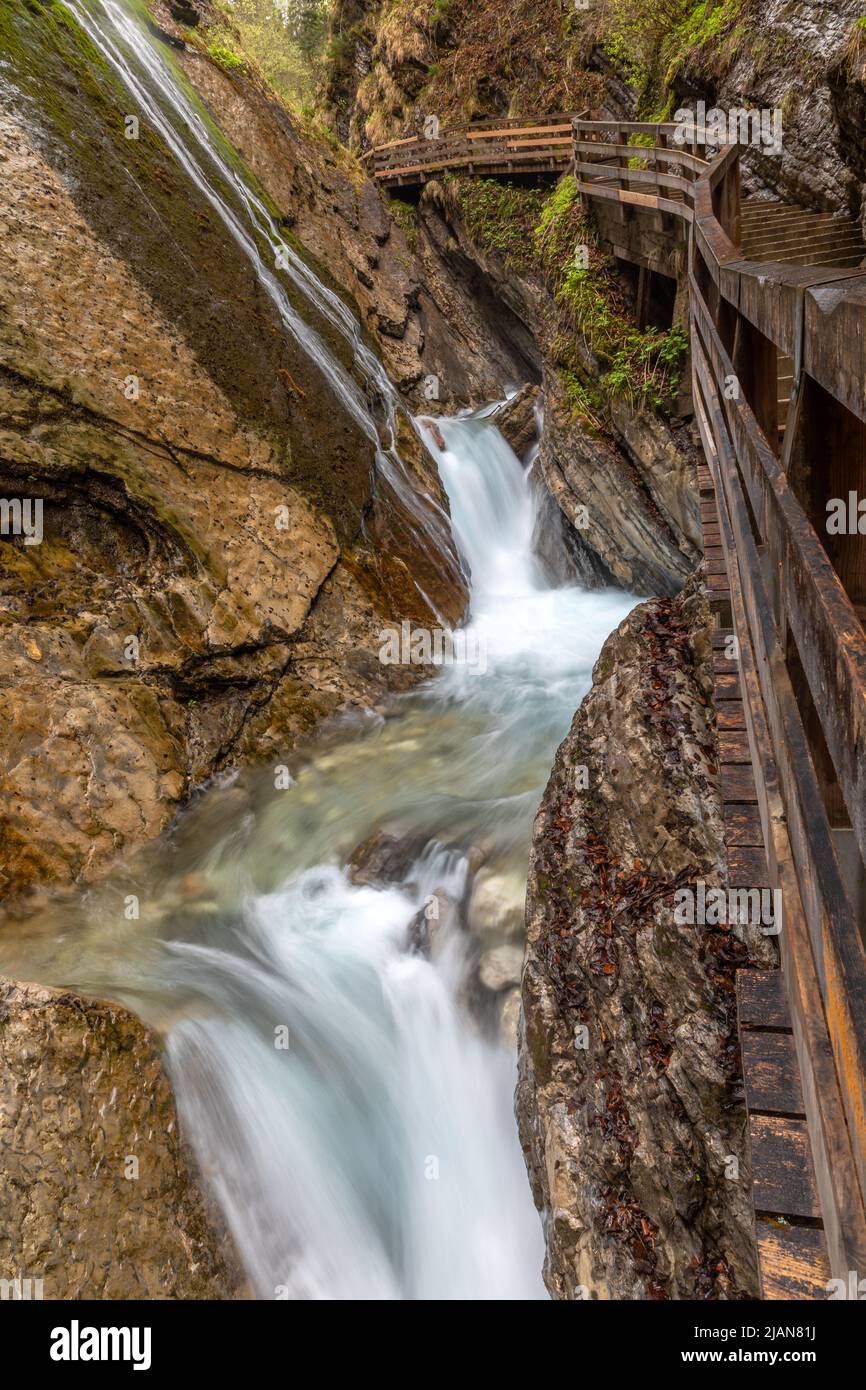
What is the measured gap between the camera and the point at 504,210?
16.3 meters

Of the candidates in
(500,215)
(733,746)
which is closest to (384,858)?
(733,746)

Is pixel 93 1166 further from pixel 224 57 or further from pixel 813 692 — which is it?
pixel 224 57

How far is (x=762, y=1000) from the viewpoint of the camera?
102 inches

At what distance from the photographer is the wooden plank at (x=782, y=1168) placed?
2076 mm

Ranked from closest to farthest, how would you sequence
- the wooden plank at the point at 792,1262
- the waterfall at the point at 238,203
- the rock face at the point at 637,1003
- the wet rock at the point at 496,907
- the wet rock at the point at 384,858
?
1. the wooden plank at the point at 792,1262
2. the rock face at the point at 637,1003
3. the wet rock at the point at 496,907
4. the wet rock at the point at 384,858
5. the waterfall at the point at 238,203

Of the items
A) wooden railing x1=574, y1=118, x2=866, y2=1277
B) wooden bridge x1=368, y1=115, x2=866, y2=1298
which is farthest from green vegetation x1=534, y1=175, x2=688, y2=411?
wooden railing x1=574, y1=118, x2=866, y2=1277

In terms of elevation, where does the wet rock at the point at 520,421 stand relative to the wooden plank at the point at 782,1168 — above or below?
above

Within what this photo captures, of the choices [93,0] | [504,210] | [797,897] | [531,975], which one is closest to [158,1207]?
[531,975]

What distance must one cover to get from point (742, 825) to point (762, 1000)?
0.91m

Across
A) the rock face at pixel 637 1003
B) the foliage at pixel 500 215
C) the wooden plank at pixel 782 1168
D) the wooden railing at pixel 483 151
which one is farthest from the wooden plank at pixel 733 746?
the wooden railing at pixel 483 151

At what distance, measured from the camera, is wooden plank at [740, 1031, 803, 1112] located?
2.27m

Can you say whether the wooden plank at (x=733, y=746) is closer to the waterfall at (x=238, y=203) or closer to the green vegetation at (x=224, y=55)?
the waterfall at (x=238, y=203)

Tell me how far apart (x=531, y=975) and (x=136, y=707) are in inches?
204

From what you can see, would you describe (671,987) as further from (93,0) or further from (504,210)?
(504,210)
